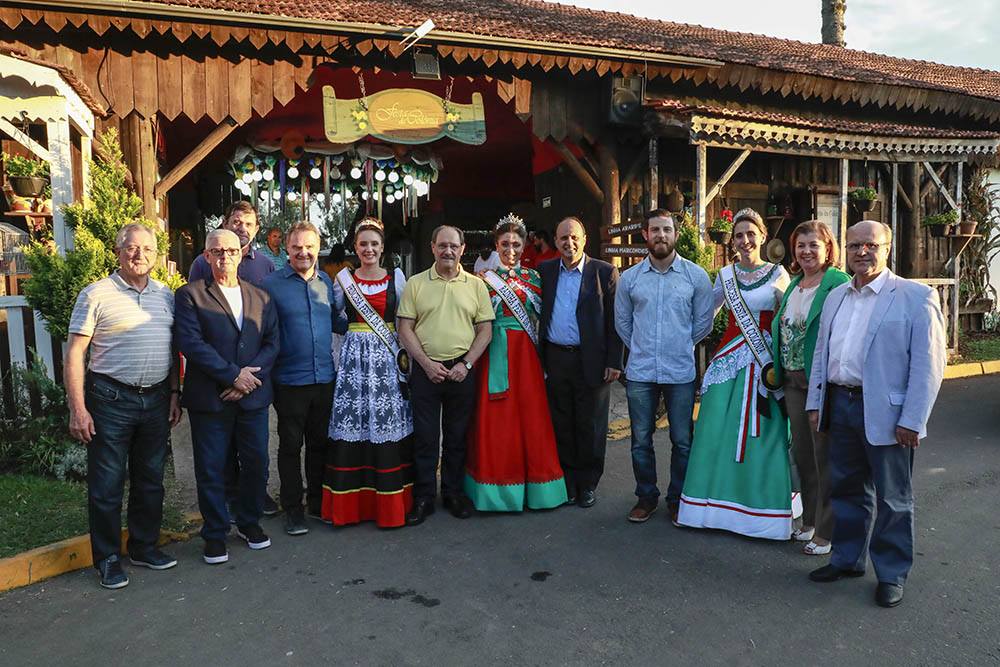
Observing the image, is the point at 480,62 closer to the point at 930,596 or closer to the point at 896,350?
the point at 896,350

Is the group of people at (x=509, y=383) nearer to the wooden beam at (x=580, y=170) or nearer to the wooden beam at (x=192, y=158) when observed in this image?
the wooden beam at (x=192, y=158)

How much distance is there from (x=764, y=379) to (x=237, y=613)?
2.97 meters

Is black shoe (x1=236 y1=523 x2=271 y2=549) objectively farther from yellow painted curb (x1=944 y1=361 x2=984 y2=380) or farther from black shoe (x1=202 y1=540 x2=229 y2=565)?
yellow painted curb (x1=944 y1=361 x2=984 y2=380)

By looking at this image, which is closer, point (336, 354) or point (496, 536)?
point (496, 536)

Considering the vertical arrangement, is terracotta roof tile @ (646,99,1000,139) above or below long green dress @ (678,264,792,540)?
above

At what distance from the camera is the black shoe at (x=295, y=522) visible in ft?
13.8

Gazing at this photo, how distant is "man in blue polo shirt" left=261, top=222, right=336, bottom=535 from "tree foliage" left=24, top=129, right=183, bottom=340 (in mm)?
1619

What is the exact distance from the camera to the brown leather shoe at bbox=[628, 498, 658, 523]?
14.3 feet

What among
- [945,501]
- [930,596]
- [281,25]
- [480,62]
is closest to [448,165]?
[480,62]

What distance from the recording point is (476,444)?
4617 millimetres

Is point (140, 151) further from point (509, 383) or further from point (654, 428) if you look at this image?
point (654, 428)

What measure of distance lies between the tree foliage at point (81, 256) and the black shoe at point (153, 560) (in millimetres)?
2428

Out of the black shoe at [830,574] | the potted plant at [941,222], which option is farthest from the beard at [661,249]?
the potted plant at [941,222]

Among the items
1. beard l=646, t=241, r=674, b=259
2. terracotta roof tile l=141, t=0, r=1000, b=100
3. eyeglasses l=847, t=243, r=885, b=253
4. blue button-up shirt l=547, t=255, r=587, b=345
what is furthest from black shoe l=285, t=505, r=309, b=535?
terracotta roof tile l=141, t=0, r=1000, b=100
